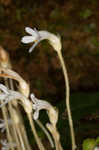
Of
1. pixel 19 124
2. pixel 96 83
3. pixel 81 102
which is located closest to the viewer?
pixel 19 124

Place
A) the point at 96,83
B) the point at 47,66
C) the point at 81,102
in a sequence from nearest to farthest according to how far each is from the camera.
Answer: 1. the point at 81,102
2. the point at 96,83
3. the point at 47,66

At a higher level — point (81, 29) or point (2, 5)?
point (2, 5)

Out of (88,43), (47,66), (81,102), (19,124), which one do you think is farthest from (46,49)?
(19,124)

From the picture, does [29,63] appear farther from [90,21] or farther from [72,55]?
[90,21]

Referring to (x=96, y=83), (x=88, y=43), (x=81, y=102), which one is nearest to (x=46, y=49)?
(x=88, y=43)

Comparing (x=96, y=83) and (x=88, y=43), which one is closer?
(x=96, y=83)

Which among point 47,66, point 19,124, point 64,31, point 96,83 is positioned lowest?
point 19,124

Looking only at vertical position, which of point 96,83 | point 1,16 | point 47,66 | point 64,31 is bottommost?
point 96,83

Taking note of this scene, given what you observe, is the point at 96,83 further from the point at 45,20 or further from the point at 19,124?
the point at 19,124

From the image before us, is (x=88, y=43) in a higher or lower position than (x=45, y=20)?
lower
